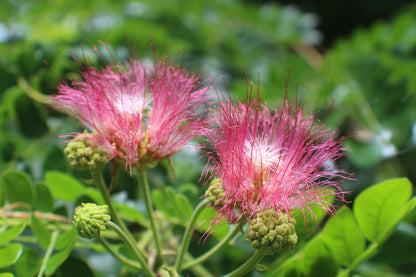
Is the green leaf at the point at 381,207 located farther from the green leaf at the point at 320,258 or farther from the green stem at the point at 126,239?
the green stem at the point at 126,239

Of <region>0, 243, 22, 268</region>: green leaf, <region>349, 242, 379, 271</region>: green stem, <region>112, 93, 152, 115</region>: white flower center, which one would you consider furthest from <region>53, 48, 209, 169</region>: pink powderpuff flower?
<region>349, 242, 379, 271</region>: green stem

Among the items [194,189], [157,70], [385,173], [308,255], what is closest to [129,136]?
[157,70]

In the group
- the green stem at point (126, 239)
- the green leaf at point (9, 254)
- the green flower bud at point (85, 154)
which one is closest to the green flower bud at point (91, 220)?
the green stem at point (126, 239)

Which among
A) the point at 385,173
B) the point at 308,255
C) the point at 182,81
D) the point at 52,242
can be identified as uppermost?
the point at 182,81

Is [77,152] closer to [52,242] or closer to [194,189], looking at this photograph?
[52,242]

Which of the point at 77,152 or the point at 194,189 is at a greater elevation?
the point at 77,152

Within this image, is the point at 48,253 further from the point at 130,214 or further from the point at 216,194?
the point at 216,194
